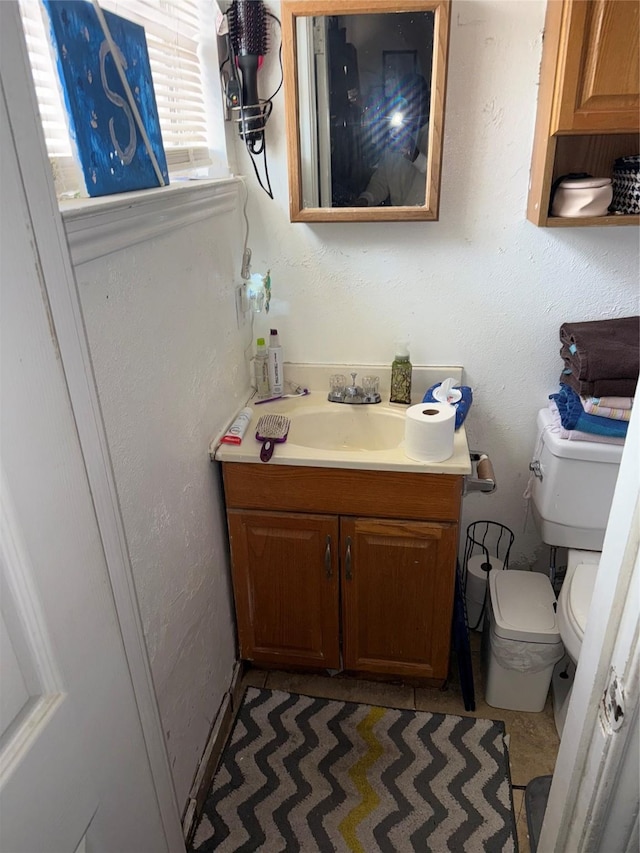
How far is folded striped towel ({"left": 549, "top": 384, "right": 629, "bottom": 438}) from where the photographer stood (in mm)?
1447

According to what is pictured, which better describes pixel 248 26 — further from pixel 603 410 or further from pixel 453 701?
pixel 453 701

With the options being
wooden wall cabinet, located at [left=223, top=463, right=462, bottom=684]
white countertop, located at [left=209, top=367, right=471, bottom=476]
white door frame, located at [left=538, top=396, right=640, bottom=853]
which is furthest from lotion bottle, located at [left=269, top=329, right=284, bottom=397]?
white door frame, located at [left=538, top=396, right=640, bottom=853]

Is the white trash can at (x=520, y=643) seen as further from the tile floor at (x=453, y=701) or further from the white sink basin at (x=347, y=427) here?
the white sink basin at (x=347, y=427)

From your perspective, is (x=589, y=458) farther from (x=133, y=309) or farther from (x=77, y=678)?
(x=77, y=678)

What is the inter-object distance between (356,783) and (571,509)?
91cm

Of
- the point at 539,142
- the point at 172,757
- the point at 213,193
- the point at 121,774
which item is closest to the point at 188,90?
the point at 213,193

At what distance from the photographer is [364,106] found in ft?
4.78

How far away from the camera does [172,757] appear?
4.27ft

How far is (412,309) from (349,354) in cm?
23

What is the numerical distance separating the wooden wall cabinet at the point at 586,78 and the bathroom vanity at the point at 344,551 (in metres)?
0.70

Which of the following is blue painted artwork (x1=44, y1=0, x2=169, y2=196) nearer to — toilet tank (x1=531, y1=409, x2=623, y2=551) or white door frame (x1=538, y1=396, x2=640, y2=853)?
white door frame (x1=538, y1=396, x2=640, y2=853)

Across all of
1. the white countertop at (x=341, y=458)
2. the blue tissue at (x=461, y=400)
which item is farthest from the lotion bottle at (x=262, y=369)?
the blue tissue at (x=461, y=400)

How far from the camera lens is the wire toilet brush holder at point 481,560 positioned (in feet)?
6.06

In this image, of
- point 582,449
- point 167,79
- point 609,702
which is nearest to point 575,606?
point 582,449
